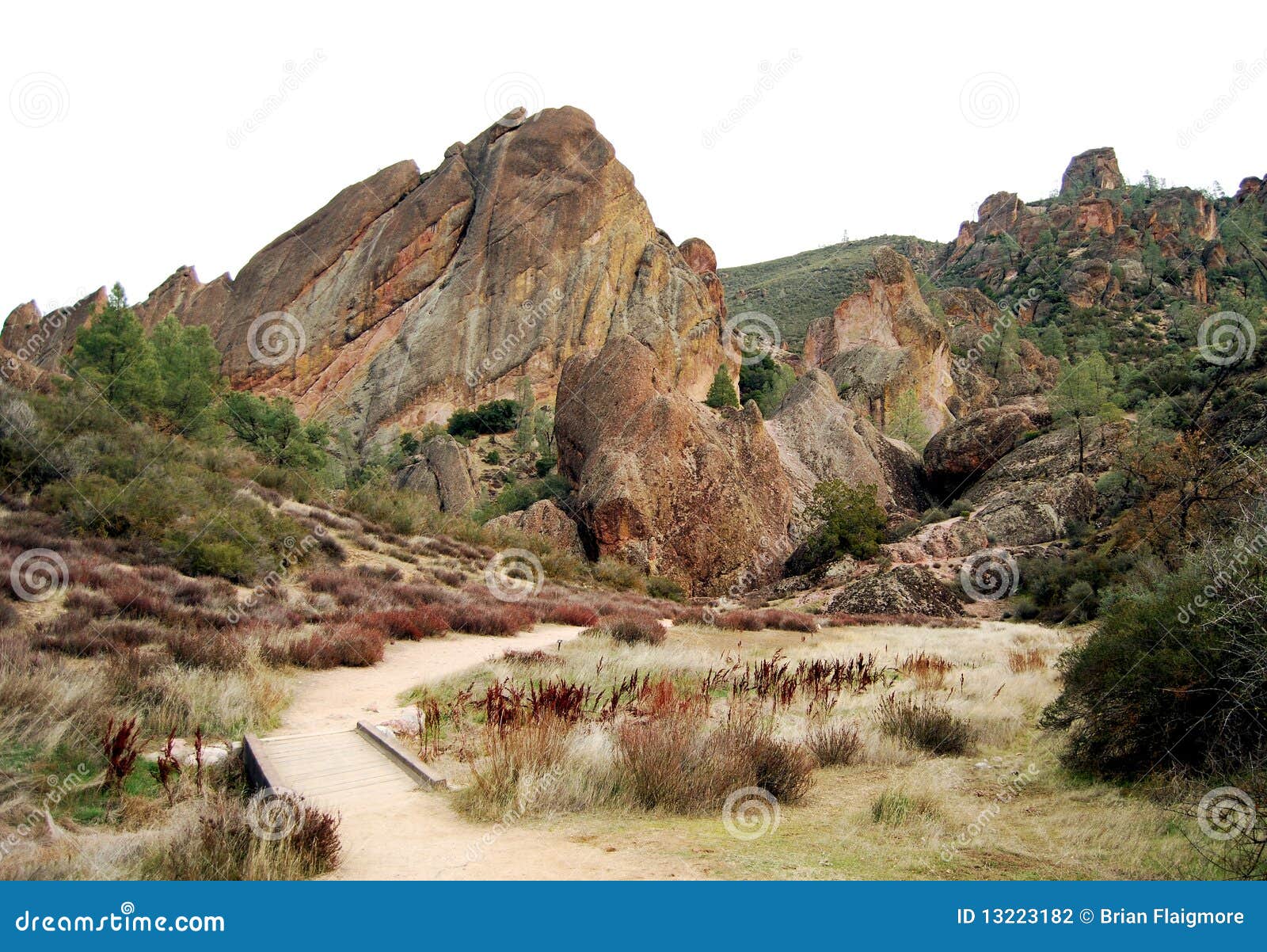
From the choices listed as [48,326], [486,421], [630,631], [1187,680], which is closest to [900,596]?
[630,631]

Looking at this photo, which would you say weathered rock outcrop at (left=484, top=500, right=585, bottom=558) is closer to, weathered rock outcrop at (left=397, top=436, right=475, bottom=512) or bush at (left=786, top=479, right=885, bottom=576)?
bush at (left=786, top=479, right=885, bottom=576)

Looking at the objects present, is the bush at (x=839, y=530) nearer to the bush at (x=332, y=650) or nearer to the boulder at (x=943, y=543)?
the boulder at (x=943, y=543)

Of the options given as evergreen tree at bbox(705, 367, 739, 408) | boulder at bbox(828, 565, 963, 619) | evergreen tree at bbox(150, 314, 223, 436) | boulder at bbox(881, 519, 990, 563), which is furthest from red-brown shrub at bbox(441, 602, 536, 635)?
evergreen tree at bbox(705, 367, 739, 408)

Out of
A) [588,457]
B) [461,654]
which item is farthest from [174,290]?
[461,654]

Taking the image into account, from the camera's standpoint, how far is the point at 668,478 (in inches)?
1264

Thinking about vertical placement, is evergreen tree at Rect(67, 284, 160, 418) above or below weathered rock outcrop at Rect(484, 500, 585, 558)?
above

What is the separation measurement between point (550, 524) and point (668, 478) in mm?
5490

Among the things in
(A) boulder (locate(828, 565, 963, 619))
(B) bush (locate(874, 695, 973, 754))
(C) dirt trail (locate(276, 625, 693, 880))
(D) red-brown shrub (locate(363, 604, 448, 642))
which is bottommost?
(A) boulder (locate(828, 565, 963, 619))

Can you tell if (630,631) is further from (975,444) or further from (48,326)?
(48,326)

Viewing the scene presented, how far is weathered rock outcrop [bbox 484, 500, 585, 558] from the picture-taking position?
31.5 m

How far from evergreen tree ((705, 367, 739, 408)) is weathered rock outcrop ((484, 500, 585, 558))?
27.6m

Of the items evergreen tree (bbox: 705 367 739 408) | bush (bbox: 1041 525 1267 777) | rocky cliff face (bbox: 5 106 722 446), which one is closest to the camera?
bush (bbox: 1041 525 1267 777)

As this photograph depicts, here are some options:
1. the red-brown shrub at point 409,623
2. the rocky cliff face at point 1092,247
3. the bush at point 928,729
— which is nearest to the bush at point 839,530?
the red-brown shrub at point 409,623

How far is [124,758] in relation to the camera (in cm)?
515
